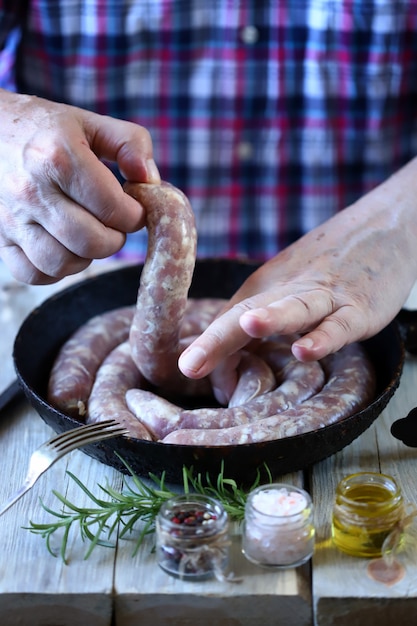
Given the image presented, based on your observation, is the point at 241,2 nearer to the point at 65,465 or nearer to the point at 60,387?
the point at 60,387

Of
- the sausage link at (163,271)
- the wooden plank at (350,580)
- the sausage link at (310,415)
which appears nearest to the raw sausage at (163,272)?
the sausage link at (163,271)

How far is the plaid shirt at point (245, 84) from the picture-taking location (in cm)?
231

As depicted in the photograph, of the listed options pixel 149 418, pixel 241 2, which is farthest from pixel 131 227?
pixel 241 2

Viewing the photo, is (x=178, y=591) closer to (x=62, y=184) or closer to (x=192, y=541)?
(x=192, y=541)

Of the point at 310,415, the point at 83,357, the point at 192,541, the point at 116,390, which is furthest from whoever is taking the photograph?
the point at 83,357

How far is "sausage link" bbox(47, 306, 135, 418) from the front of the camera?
1678mm

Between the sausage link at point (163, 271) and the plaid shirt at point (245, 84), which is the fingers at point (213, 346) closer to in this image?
the sausage link at point (163, 271)

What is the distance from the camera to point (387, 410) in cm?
179

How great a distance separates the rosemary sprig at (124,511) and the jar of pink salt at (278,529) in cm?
9

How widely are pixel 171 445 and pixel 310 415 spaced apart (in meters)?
0.26

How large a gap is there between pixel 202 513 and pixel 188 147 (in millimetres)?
1342

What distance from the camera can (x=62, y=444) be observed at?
1.43 metres

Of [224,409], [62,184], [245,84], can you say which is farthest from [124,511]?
[245,84]

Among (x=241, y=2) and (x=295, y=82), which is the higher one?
(x=241, y=2)
